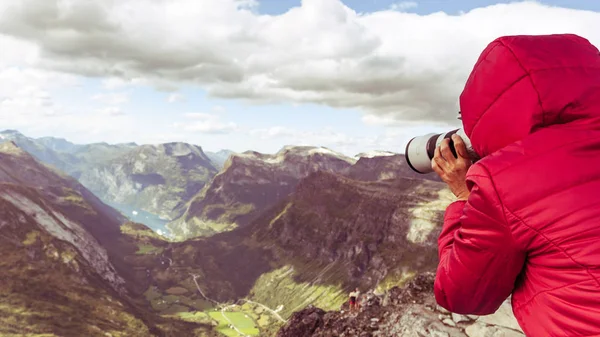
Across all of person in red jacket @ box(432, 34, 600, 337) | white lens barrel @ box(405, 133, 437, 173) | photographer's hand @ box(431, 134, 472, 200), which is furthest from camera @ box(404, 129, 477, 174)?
person in red jacket @ box(432, 34, 600, 337)

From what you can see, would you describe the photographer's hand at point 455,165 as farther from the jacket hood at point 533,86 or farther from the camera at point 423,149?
the jacket hood at point 533,86

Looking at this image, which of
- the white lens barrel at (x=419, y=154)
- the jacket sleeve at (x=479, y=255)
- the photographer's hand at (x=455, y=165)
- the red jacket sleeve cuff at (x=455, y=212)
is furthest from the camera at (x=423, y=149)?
the jacket sleeve at (x=479, y=255)

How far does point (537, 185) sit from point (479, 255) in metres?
0.82

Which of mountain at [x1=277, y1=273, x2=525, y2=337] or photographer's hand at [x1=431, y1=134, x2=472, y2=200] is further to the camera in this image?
mountain at [x1=277, y1=273, x2=525, y2=337]

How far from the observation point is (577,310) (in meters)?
3.12

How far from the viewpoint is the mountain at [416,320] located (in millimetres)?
12422

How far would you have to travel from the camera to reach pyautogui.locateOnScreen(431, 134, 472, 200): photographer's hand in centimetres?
455

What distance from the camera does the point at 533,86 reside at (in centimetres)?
326

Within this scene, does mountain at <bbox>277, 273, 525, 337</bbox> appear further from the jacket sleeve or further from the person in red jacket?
the person in red jacket

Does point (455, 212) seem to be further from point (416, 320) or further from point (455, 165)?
point (416, 320)

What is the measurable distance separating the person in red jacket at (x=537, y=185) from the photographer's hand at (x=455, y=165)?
0.77 m

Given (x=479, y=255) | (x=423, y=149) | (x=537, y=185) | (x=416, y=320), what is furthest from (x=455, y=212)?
(x=416, y=320)

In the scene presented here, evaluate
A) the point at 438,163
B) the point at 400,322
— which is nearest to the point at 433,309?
the point at 400,322

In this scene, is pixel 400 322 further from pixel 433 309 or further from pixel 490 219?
pixel 490 219
